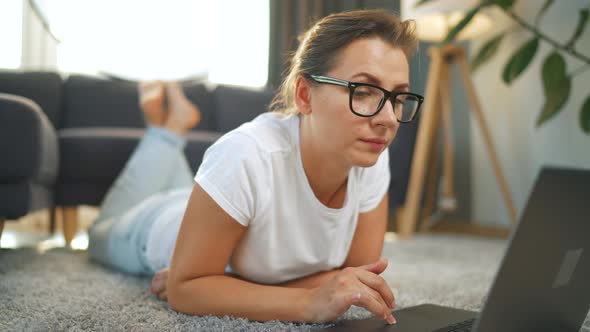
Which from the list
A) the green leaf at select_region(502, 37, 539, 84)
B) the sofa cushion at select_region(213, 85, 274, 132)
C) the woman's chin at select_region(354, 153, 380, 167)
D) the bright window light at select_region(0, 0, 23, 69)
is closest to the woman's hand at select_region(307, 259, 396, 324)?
the woman's chin at select_region(354, 153, 380, 167)

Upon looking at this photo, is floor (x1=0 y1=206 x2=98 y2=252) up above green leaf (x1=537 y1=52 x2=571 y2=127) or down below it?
below

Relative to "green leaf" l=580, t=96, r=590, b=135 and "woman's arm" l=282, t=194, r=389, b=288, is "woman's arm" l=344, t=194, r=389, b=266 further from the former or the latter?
"green leaf" l=580, t=96, r=590, b=135

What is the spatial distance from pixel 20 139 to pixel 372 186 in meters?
0.97

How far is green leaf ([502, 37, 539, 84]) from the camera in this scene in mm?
2021

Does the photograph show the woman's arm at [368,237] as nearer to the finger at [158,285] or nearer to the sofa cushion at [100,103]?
the finger at [158,285]

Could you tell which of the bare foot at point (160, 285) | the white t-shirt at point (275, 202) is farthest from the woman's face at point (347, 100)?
the bare foot at point (160, 285)

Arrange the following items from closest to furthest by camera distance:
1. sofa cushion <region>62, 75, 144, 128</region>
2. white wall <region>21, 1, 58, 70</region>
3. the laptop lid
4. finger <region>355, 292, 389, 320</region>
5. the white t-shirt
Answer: the laptop lid
finger <region>355, 292, 389, 320</region>
the white t-shirt
sofa cushion <region>62, 75, 144, 128</region>
white wall <region>21, 1, 58, 70</region>

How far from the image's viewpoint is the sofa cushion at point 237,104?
2629 millimetres

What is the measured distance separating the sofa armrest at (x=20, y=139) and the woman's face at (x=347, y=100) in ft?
3.10

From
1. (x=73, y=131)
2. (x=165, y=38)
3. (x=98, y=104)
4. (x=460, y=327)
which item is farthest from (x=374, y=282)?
(x=165, y=38)

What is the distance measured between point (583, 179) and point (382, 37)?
384 millimetres

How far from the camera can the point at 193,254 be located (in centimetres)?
81

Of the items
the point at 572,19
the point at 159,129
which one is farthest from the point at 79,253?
the point at 572,19

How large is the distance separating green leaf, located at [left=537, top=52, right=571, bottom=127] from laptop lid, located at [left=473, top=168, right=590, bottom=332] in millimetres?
1436
